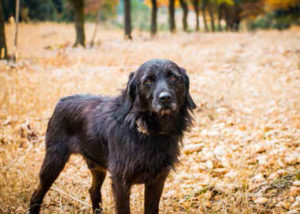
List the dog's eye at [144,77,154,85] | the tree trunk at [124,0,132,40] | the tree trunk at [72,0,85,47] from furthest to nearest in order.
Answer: the tree trunk at [124,0,132,40] < the tree trunk at [72,0,85,47] < the dog's eye at [144,77,154,85]

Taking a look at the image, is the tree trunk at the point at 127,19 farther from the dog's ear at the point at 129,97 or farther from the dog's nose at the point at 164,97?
the dog's nose at the point at 164,97

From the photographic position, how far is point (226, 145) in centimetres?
501

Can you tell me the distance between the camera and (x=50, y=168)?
3.51 meters

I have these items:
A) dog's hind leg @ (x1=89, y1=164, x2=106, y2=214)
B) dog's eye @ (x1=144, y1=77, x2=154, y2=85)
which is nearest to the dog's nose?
dog's eye @ (x1=144, y1=77, x2=154, y2=85)

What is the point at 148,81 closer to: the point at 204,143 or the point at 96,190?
the point at 96,190

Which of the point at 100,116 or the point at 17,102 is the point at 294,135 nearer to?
the point at 100,116

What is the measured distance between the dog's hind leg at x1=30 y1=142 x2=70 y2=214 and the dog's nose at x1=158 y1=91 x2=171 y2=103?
59.5 inches

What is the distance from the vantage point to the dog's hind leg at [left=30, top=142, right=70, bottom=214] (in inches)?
138

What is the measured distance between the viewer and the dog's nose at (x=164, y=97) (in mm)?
2771

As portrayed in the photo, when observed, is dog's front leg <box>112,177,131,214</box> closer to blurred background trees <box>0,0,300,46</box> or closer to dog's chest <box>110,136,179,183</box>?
dog's chest <box>110,136,179,183</box>

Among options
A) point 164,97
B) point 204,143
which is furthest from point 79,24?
point 164,97

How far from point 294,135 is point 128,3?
1704cm

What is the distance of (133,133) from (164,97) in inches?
21.9

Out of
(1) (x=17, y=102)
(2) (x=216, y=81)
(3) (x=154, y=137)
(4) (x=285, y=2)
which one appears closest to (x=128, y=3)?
(2) (x=216, y=81)
